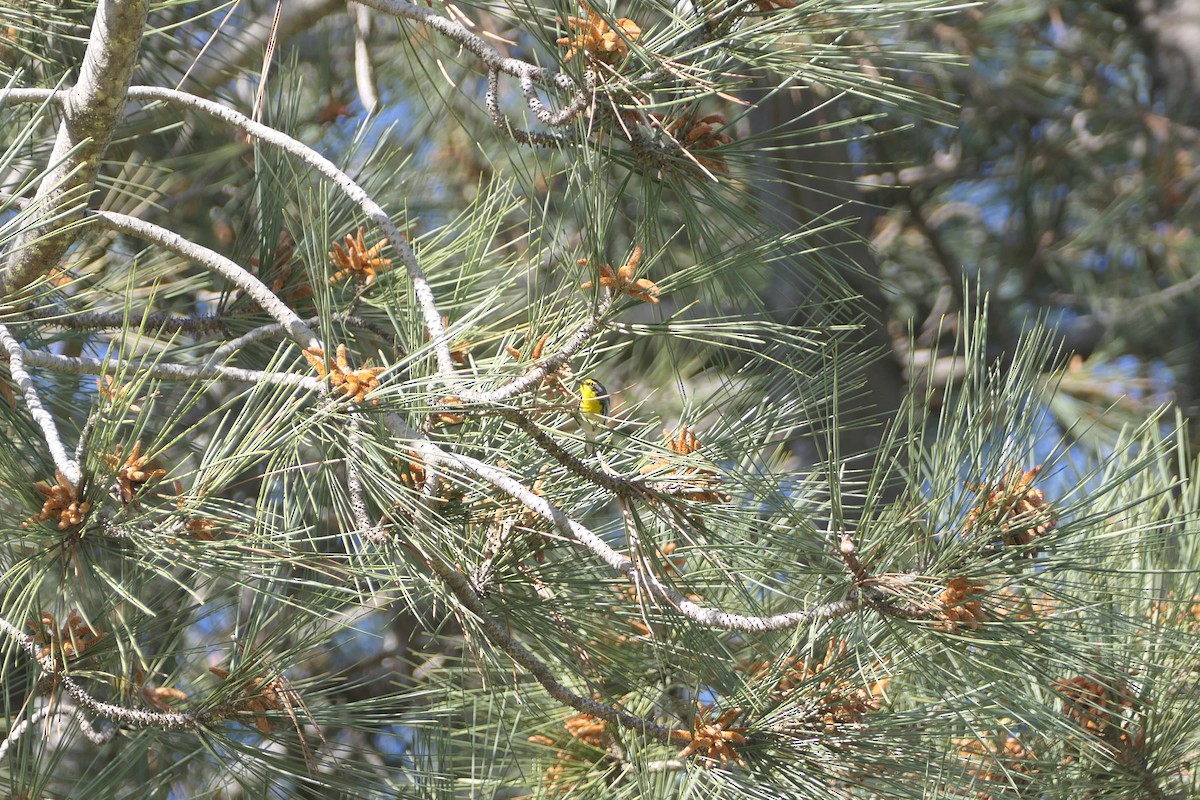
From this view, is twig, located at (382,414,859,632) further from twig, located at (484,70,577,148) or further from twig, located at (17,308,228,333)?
twig, located at (17,308,228,333)

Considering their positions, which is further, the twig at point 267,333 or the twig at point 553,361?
the twig at point 267,333

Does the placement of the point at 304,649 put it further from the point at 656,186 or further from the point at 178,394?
the point at 178,394

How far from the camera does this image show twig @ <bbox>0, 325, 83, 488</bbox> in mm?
687

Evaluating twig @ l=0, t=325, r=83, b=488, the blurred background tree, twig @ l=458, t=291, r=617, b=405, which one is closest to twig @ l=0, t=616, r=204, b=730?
the blurred background tree

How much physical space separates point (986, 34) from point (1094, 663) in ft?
6.85

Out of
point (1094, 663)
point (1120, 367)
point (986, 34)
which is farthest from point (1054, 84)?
point (1094, 663)

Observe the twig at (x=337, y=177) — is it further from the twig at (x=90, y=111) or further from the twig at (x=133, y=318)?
the twig at (x=133, y=318)

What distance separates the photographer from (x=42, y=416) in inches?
28.0

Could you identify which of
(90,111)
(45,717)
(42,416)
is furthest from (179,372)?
(45,717)

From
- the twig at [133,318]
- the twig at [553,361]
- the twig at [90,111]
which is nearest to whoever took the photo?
the twig at [553,361]

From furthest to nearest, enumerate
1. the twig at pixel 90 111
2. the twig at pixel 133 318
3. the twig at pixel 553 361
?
the twig at pixel 133 318 < the twig at pixel 90 111 < the twig at pixel 553 361

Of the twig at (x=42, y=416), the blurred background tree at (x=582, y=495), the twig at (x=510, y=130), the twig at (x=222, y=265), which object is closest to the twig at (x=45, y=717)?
the blurred background tree at (x=582, y=495)

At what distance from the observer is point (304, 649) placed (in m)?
0.87

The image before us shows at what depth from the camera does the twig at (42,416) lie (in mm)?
687
